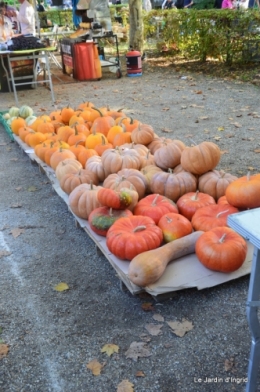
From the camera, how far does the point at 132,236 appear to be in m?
2.84

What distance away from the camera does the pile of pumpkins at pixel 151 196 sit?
2750 millimetres

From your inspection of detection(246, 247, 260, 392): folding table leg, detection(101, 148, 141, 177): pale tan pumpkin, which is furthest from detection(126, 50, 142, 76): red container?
detection(246, 247, 260, 392): folding table leg

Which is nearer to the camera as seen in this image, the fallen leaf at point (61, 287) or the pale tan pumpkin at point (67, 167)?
the fallen leaf at point (61, 287)

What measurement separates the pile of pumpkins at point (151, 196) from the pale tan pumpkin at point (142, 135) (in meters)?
0.01

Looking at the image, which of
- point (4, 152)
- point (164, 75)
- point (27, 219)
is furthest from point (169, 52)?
point (27, 219)

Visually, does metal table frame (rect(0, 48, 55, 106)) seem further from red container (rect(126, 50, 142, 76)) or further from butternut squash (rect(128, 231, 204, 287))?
butternut squash (rect(128, 231, 204, 287))

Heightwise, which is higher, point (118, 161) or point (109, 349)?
point (118, 161)

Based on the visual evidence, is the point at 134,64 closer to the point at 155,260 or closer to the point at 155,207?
the point at 155,207

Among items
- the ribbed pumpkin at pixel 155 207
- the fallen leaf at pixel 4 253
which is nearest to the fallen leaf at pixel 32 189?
the fallen leaf at pixel 4 253

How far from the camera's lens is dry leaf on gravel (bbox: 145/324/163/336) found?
96.2 inches

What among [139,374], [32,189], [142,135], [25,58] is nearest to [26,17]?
[25,58]

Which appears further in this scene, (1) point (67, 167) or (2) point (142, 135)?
(2) point (142, 135)

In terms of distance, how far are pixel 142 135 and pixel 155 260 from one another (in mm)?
1974

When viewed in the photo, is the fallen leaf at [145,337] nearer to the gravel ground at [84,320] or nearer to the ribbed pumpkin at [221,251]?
the gravel ground at [84,320]
